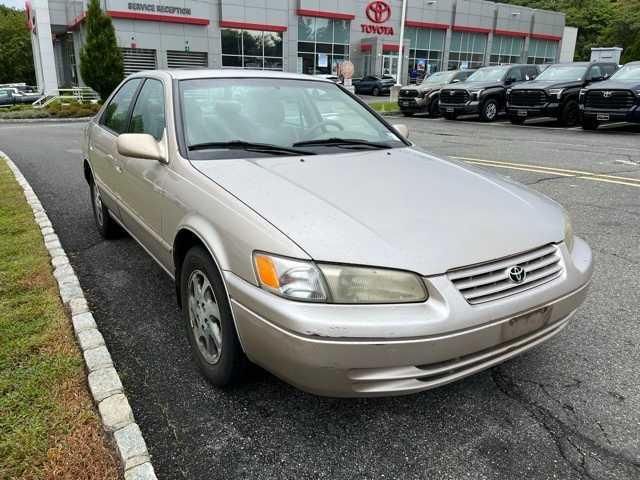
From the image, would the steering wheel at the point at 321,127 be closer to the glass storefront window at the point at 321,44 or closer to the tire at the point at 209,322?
the tire at the point at 209,322

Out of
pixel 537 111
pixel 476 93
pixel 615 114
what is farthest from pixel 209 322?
pixel 476 93

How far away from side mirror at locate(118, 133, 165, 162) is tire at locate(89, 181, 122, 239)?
78.1 inches

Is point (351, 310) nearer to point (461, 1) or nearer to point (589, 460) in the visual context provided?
point (589, 460)

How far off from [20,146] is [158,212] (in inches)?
488

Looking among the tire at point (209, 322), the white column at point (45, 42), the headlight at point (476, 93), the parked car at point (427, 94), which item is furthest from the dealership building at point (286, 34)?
the tire at point (209, 322)

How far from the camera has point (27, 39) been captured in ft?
226

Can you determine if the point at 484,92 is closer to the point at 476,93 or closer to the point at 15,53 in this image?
the point at 476,93

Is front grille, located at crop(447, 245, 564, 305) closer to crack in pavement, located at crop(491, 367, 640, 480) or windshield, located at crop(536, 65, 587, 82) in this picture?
crack in pavement, located at crop(491, 367, 640, 480)

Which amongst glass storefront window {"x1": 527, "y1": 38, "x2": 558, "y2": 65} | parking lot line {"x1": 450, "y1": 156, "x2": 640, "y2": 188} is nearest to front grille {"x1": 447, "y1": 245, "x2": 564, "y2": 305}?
parking lot line {"x1": 450, "y1": 156, "x2": 640, "y2": 188}

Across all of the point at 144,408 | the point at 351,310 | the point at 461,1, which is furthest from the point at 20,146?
the point at 461,1

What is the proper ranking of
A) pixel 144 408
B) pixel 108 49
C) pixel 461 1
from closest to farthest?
pixel 144 408 < pixel 108 49 < pixel 461 1

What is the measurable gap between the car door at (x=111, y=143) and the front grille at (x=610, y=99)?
1391cm

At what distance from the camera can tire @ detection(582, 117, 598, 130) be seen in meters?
15.3

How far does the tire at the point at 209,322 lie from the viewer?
2475 millimetres
